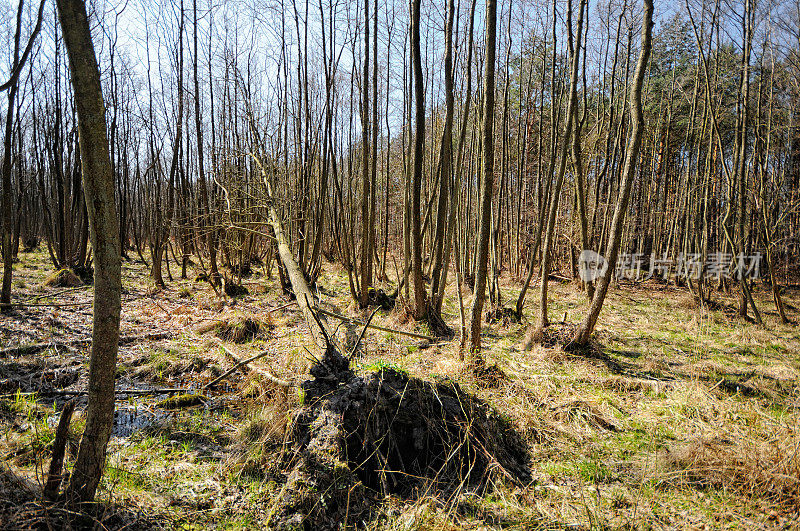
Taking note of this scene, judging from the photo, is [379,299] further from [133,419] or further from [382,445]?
[382,445]

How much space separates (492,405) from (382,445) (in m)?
1.34

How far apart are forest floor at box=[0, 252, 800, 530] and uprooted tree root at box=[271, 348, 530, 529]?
0.14 meters

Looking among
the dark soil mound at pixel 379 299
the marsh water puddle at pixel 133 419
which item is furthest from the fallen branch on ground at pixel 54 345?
the dark soil mound at pixel 379 299

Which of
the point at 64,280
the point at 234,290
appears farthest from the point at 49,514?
the point at 64,280

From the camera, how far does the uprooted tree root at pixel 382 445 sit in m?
2.58

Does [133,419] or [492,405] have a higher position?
[492,405]

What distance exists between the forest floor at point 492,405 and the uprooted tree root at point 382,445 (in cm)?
14

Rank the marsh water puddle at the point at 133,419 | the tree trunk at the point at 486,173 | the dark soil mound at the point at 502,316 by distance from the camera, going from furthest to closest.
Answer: the dark soil mound at the point at 502,316 < the tree trunk at the point at 486,173 < the marsh water puddle at the point at 133,419

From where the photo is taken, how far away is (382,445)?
3049 millimetres

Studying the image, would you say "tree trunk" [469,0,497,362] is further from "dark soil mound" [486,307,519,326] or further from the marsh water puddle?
the marsh water puddle

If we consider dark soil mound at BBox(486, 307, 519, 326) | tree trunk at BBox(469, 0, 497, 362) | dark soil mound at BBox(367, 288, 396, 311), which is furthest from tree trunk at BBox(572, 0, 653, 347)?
dark soil mound at BBox(367, 288, 396, 311)

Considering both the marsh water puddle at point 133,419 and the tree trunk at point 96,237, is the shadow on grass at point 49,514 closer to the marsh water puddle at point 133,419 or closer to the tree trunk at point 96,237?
the tree trunk at point 96,237

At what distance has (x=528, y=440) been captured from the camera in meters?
3.42

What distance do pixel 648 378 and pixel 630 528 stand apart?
3.13m
